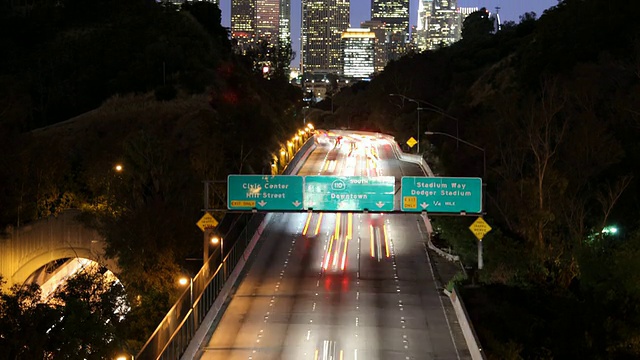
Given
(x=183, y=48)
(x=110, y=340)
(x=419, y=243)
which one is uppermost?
(x=183, y=48)

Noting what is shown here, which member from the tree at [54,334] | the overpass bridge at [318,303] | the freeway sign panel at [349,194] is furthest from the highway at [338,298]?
the tree at [54,334]

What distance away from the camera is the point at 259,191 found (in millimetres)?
38531

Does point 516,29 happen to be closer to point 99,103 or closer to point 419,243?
point 99,103

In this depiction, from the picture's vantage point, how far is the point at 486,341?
32406mm

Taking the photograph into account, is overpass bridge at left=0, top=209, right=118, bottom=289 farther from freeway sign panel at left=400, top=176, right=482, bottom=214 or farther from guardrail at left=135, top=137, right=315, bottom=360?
freeway sign panel at left=400, top=176, right=482, bottom=214

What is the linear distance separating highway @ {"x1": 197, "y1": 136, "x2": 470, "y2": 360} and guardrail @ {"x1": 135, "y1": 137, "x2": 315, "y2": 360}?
1.03 m

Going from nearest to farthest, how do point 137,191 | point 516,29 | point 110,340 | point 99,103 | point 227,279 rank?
point 110,340 → point 227,279 → point 137,191 → point 99,103 → point 516,29

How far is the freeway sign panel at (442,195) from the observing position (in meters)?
38.2

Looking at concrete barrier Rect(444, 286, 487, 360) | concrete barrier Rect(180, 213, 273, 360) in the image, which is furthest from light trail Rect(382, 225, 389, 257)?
concrete barrier Rect(444, 286, 487, 360)

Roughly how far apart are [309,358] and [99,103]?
88.2m

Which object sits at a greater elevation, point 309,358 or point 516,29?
point 516,29

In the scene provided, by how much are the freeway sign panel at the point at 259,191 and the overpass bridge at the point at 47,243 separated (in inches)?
605

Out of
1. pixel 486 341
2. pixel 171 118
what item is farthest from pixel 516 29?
pixel 486 341

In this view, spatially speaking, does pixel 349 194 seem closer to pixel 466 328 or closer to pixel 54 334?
pixel 466 328
